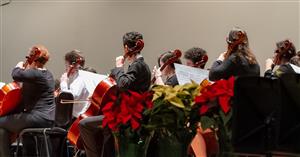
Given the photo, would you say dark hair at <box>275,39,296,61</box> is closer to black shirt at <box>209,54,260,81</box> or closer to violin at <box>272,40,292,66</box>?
violin at <box>272,40,292,66</box>

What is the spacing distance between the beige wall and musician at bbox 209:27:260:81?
2473 millimetres

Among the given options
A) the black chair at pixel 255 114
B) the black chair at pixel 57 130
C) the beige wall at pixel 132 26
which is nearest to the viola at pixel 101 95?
the black chair at pixel 57 130

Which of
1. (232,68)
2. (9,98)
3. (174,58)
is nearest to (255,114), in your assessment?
(232,68)

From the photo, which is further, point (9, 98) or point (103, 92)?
point (9, 98)

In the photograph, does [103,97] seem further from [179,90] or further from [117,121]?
[179,90]

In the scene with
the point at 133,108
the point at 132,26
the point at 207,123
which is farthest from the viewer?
the point at 132,26

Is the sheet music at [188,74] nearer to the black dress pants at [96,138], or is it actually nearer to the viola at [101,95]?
the viola at [101,95]

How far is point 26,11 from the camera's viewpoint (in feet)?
27.0

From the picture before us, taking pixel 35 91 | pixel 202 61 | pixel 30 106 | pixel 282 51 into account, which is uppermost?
pixel 282 51

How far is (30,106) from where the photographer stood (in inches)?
196

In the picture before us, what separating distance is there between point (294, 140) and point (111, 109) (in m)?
1.23

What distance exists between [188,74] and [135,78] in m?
0.47

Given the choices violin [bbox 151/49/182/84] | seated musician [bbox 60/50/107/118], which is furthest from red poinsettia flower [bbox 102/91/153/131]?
seated musician [bbox 60/50/107/118]

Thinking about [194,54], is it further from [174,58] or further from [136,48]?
[136,48]
